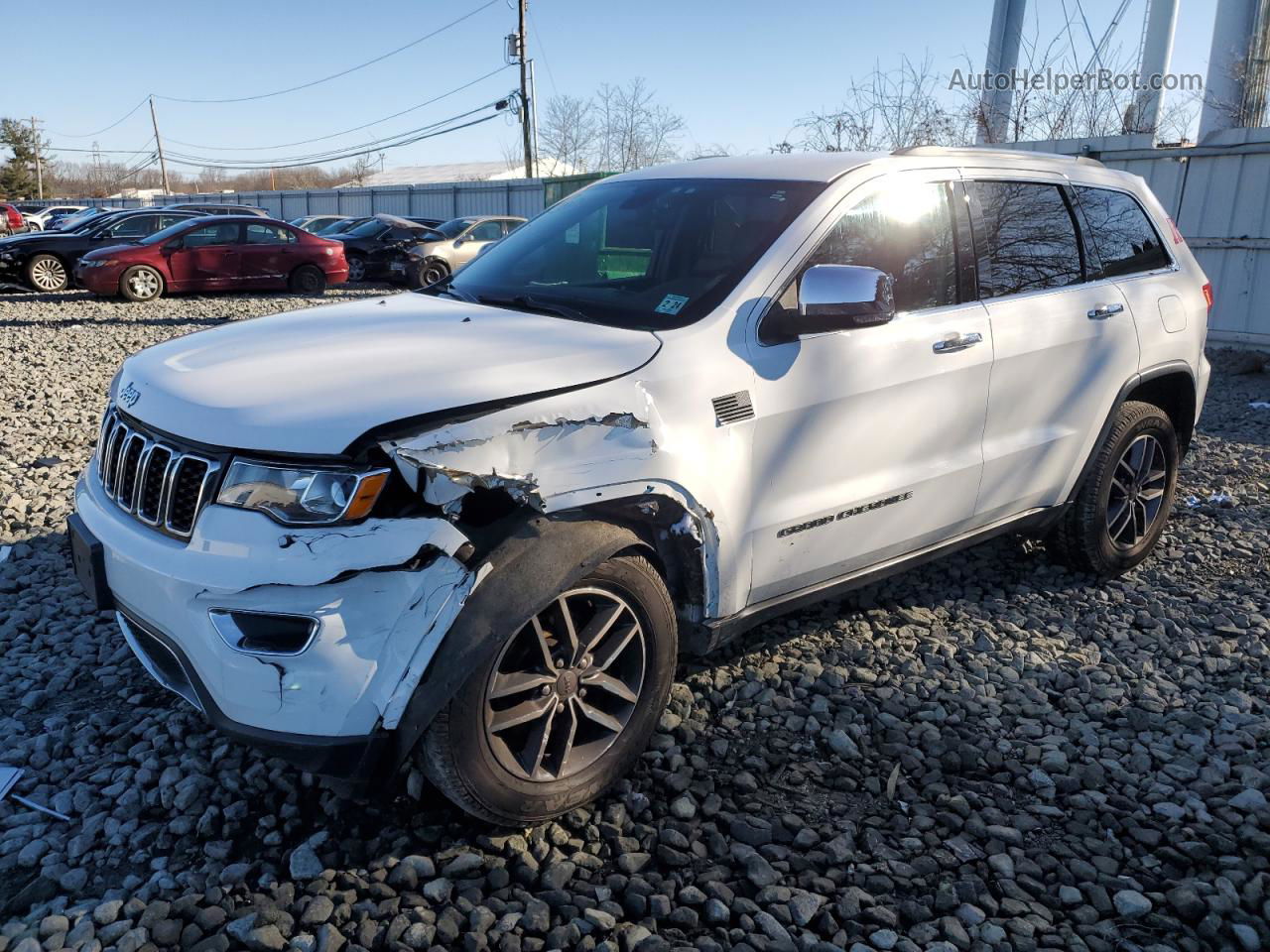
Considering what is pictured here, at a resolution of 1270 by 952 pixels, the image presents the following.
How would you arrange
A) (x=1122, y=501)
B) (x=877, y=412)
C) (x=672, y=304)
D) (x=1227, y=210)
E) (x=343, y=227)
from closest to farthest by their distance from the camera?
(x=672, y=304)
(x=877, y=412)
(x=1122, y=501)
(x=1227, y=210)
(x=343, y=227)

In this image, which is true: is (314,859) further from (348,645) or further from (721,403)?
(721,403)

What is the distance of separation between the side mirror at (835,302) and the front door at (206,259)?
49.6 ft

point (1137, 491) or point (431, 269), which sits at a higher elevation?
point (431, 269)

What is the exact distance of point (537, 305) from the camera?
11.0 feet

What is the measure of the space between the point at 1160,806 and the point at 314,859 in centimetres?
246

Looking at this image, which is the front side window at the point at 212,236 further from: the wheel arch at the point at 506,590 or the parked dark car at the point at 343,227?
the wheel arch at the point at 506,590

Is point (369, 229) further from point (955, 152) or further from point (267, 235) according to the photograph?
point (955, 152)

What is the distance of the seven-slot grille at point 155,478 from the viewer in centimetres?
247

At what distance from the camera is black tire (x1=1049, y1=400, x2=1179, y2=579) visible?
4.37m

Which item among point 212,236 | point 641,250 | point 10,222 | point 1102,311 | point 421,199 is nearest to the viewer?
point 641,250

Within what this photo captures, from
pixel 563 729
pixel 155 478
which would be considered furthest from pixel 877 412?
pixel 155 478

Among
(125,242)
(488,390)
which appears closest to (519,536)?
(488,390)

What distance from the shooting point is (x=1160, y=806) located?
2918 mm

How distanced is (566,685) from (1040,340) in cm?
239
